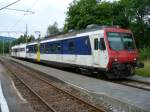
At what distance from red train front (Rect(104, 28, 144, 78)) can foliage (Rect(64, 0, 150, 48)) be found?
27.3 metres

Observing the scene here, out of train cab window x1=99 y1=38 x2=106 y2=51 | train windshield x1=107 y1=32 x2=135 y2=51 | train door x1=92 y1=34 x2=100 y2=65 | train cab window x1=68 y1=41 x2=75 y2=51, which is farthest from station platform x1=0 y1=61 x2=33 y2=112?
train cab window x1=68 y1=41 x2=75 y2=51

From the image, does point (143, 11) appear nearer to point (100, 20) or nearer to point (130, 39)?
point (100, 20)

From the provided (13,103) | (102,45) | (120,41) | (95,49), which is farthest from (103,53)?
(13,103)

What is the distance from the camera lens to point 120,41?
2125 cm

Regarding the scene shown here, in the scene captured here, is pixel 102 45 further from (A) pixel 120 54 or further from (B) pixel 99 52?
(A) pixel 120 54

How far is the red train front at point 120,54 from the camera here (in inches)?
801

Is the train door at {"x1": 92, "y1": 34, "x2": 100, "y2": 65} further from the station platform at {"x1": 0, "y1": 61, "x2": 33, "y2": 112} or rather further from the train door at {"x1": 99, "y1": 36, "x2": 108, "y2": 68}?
the station platform at {"x1": 0, "y1": 61, "x2": 33, "y2": 112}

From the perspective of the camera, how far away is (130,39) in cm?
2195

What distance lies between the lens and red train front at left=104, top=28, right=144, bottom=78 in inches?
801

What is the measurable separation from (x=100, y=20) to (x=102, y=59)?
101ft

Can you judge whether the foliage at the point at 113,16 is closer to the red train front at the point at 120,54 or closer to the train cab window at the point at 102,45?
the red train front at the point at 120,54

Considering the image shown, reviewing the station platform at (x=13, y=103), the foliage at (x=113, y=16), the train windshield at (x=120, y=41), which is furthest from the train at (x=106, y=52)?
the foliage at (x=113, y=16)

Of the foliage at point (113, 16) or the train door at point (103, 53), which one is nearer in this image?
the train door at point (103, 53)

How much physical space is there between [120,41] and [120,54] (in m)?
0.96
